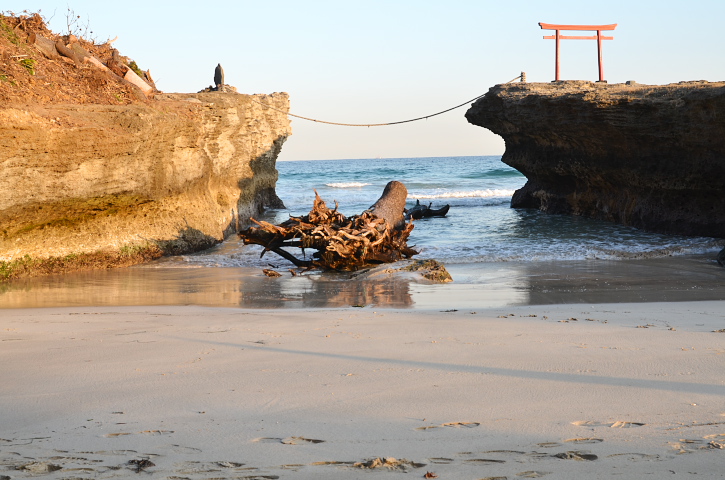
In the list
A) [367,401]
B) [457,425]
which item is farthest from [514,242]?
[457,425]

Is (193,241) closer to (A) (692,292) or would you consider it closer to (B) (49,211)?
(B) (49,211)

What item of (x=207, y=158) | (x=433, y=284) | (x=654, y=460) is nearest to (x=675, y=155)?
(x=433, y=284)

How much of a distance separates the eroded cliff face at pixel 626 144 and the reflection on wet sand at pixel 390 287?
2906 mm

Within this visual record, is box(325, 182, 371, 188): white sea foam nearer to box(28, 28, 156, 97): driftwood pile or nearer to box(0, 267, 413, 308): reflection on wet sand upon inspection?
box(28, 28, 156, 97): driftwood pile

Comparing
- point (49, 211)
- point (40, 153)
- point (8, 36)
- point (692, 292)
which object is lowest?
point (692, 292)

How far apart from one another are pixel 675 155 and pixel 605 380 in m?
10.9

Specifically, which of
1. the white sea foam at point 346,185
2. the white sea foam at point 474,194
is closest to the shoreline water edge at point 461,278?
the white sea foam at point 474,194

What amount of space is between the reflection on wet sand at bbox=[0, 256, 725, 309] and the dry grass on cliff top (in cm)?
246

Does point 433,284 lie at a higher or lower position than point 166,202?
lower

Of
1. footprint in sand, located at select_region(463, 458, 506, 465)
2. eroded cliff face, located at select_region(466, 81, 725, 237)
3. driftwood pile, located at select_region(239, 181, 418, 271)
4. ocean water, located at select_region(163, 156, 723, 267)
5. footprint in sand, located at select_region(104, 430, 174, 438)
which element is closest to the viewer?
footprint in sand, located at select_region(463, 458, 506, 465)

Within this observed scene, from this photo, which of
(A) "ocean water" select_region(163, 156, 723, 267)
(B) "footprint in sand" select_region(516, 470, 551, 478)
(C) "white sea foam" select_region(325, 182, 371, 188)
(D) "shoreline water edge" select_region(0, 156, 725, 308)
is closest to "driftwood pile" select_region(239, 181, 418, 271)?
(D) "shoreline water edge" select_region(0, 156, 725, 308)

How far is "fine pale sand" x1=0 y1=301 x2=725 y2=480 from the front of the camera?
7.49 ft

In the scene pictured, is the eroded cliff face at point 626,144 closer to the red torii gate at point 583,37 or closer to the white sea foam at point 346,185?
the red torii gate at point 583,37

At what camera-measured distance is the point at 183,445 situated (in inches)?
96.6
